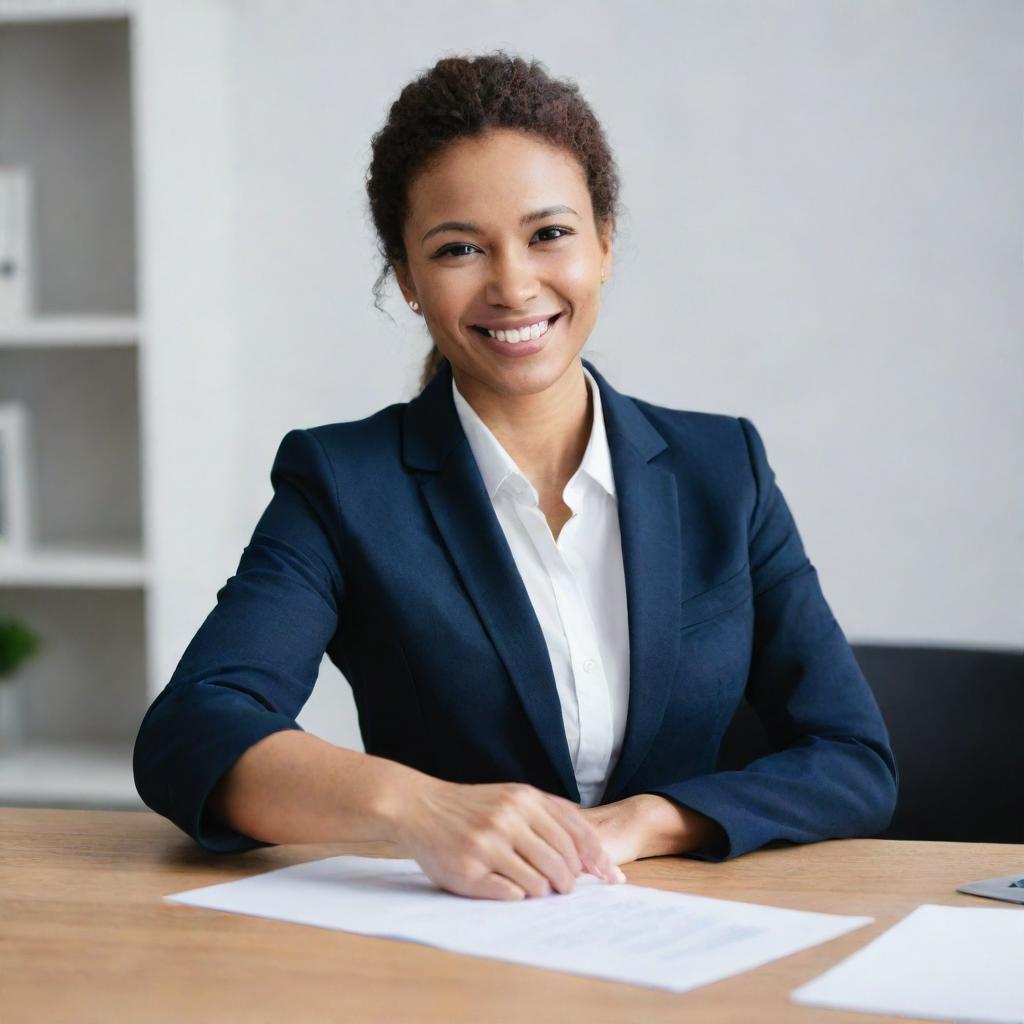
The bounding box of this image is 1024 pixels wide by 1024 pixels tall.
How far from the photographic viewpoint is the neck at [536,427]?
1.68 metres

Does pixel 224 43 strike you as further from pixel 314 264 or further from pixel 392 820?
pixel 392 820

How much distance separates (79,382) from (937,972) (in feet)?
8.50

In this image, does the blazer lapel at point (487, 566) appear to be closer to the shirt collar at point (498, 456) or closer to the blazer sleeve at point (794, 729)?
the shirt collar at point (498, 456)

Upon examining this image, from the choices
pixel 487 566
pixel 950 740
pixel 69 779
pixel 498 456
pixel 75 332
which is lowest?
pixel 69 779

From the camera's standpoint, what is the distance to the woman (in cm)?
148

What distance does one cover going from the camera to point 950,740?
1.74m

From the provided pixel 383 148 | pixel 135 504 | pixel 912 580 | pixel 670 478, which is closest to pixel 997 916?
pixel 670 478

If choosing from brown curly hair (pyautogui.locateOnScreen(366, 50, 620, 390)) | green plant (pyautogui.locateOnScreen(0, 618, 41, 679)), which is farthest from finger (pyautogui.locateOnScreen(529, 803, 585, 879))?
green plant (pyautogui.locateOnScreen(0, 618, 41, 679))

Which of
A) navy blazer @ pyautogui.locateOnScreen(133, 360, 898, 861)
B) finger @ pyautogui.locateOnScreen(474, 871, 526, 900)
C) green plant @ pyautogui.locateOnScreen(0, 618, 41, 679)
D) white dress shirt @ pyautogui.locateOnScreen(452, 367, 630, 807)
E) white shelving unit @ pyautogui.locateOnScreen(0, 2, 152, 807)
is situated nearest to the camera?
finger @ pyautogui.locateOnScreen(474, 871, 526, 900)

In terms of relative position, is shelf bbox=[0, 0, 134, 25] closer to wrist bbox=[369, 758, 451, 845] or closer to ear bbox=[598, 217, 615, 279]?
ear bbox=[598, 217, 615, 279]

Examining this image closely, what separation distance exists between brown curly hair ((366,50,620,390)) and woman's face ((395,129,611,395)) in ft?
0.06

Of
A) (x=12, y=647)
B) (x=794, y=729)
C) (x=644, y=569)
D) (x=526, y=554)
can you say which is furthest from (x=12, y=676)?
(x=794, y=729)

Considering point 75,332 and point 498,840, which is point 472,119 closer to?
point 498,840

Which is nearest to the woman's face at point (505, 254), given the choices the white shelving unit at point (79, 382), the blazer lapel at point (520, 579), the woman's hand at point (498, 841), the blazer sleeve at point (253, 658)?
the blazer lapel at point (520, 579)
